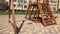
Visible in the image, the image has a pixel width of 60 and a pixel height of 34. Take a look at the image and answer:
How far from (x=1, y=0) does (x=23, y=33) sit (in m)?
10.1

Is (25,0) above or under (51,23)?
above

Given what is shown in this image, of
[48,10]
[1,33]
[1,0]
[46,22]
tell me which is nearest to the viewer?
[1,33]

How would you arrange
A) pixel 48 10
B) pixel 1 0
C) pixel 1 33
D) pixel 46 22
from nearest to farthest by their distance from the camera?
pixel 1 33
pixel 46 22
pixel 48 10
pixel 1 0

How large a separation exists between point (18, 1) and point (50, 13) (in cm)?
766

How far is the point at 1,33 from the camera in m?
5.13

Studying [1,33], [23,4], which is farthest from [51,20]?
[23,4]

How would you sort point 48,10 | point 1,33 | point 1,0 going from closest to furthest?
point 1,33
point 48,10
point 1,0

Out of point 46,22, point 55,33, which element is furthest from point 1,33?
point 46,22

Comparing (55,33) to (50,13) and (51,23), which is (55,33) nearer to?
(51,23)

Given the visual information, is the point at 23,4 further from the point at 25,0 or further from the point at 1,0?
the point at 1,0

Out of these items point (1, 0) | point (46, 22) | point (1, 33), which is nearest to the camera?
point (1, 33)

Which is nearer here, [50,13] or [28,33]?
[28,33]

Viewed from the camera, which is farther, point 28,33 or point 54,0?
point 54,0

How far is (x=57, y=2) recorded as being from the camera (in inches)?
618
